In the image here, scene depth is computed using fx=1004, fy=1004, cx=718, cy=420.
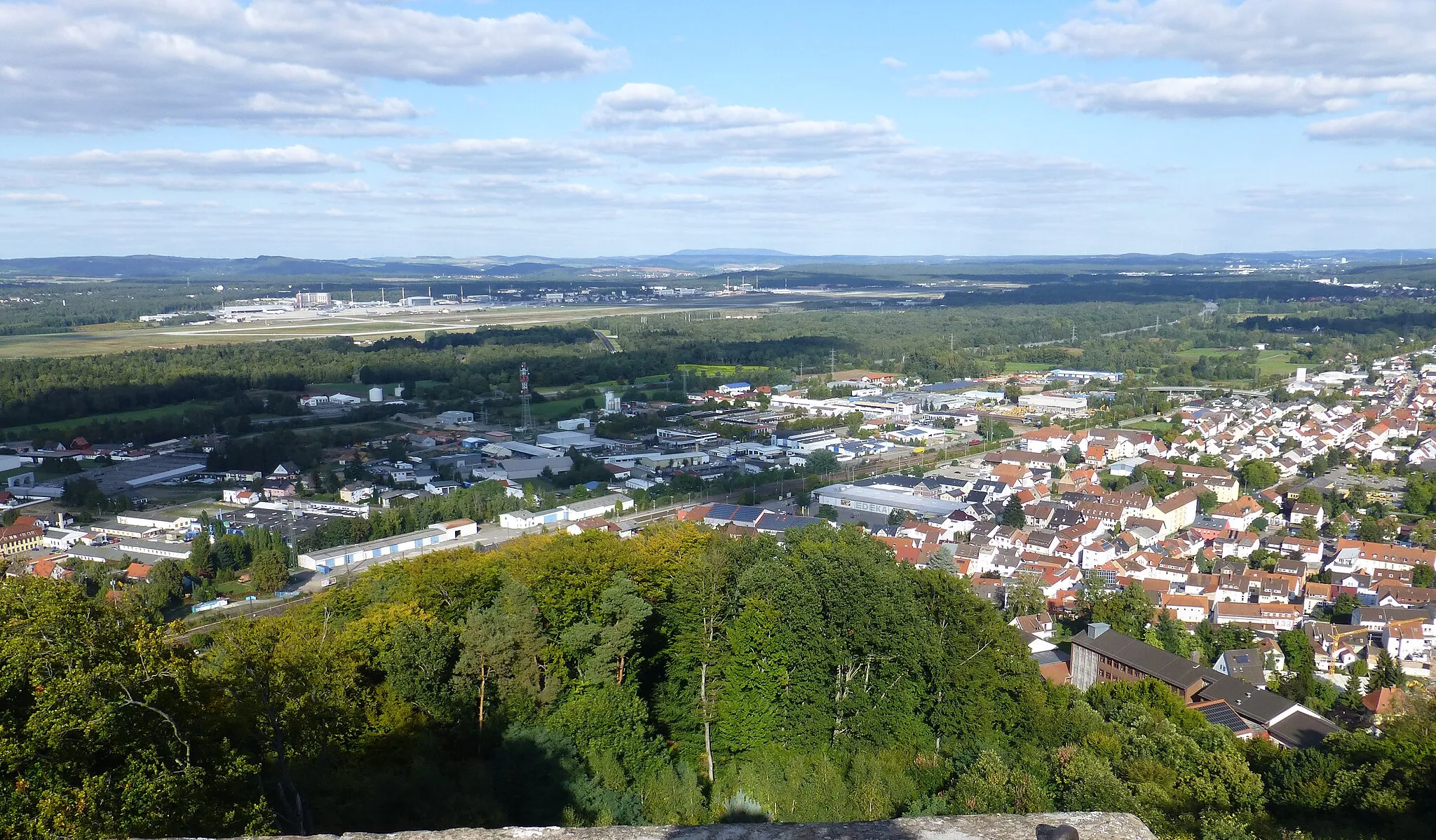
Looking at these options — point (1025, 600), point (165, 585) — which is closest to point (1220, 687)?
point (1025, 600)

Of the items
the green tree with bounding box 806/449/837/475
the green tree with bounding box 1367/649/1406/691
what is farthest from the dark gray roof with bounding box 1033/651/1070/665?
the green tree with bounding box 806/449/837/475

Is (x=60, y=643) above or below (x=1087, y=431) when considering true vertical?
above

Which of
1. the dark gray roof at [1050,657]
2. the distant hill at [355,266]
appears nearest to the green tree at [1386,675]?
the dark gray roof at [1050,657]

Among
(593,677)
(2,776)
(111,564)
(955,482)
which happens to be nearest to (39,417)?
(111,564)

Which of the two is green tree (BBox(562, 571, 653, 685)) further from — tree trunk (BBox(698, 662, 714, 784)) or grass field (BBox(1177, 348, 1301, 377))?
grass field (BBox(1177, 348, 1301, 377))

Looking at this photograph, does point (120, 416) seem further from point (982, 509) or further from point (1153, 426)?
point (1153, 426)

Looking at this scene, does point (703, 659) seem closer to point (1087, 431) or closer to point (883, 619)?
point (883, 619)

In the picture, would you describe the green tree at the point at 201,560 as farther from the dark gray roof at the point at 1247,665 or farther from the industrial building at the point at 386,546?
the dark gray roof at the point at 1247,665
